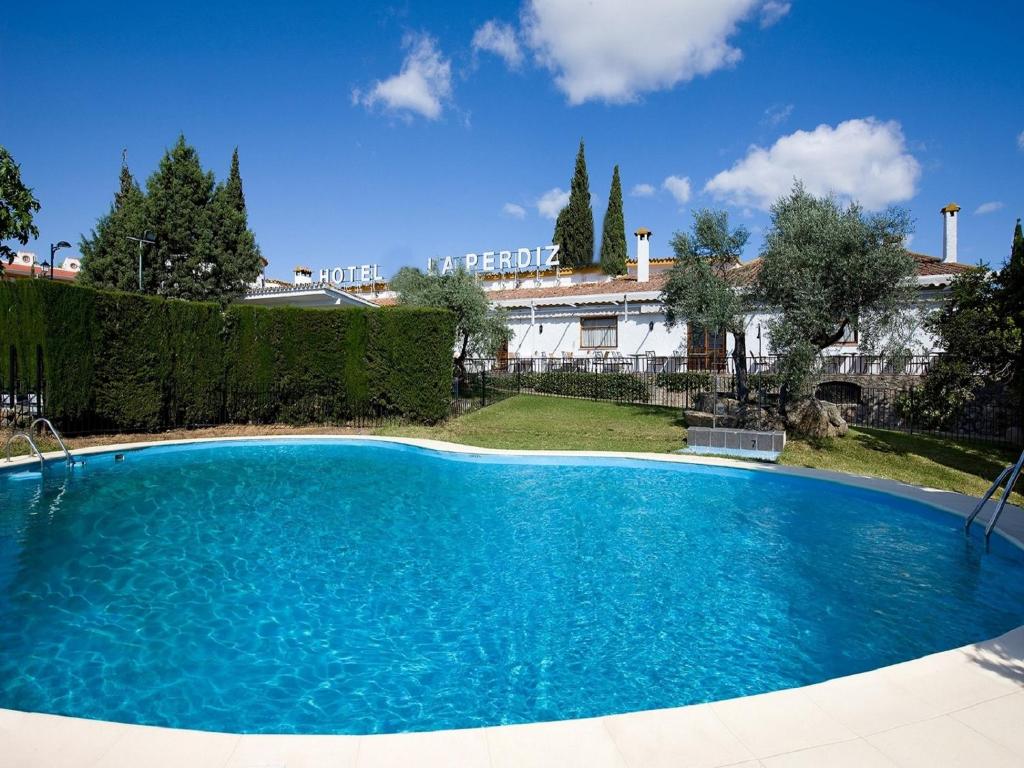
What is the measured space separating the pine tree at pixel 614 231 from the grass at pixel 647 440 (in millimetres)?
27786

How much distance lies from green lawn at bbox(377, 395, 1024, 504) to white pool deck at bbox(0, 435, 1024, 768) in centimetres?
961

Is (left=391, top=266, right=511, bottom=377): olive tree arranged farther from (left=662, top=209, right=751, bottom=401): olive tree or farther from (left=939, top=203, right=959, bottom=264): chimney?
(left=939, top=203, right=959, bottom=264): chimney

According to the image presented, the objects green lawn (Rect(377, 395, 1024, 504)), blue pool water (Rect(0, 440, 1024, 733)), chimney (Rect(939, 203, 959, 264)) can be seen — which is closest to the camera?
blue pool water (Rect(0, 440, 1024, 733))

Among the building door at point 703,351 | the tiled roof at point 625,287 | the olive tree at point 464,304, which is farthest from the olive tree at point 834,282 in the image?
the building door at point 703,351

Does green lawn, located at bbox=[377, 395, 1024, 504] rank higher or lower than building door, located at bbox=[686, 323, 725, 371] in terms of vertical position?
lower

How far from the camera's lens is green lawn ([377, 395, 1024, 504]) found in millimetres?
12703

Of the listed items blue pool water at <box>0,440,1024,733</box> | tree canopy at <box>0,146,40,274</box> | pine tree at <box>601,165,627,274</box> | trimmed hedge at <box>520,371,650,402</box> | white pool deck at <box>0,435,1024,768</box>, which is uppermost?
pine tree at <box>601,165,627,274</box>

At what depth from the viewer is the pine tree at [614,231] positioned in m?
47.2

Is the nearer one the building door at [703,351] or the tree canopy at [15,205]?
the tree canopy at [15,205]

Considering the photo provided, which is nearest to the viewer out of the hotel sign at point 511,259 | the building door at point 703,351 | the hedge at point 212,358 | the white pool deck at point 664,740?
the white pool deck at point 664,740

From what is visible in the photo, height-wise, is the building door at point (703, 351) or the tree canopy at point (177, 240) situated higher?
the tree canopy at point (177, 240)

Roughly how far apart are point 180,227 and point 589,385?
2197cm

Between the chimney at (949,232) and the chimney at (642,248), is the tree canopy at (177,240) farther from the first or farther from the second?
the chimney at (949,232)

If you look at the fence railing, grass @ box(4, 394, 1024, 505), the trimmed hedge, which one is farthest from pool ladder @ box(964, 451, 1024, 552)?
the trimmed hedge
